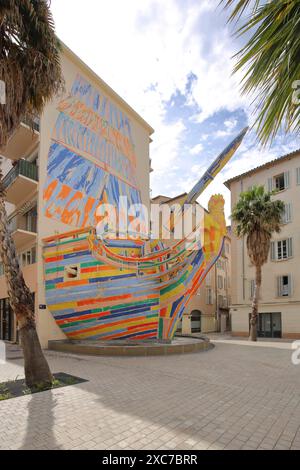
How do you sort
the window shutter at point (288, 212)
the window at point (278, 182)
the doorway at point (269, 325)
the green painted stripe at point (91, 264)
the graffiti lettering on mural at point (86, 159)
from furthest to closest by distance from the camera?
1. the window at point (278, 182)
2. the window shutter at point (288, 212)
3. the doorway at point (269, 325)
4. the graffiti lettering on mural at point (86, 159)
5. the green painted stripe at point (91, 264)

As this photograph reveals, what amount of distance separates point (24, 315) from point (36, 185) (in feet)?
38.2

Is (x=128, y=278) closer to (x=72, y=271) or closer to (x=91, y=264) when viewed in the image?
(x=91, y=264)

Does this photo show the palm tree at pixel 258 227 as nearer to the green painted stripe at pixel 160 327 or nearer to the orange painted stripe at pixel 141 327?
the green painted stripe at pixel 160 327

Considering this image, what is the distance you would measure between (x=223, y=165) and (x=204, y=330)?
2347 centimetres

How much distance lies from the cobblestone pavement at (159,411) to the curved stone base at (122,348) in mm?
2548

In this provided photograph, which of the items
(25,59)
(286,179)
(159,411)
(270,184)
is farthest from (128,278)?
(270,184)

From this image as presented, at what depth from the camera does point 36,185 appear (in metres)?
18.7

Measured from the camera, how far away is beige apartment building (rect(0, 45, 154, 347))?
59.0ft

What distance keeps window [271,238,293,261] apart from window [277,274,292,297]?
1630 mm

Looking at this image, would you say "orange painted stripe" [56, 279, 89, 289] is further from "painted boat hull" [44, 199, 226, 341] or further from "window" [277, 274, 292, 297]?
"window" [277, 274, 292, 297]

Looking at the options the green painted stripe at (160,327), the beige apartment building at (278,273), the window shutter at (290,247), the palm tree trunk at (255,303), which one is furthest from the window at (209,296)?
the green painted stripe at (160,327)

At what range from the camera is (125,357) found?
13609mm

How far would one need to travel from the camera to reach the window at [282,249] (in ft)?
90.4
